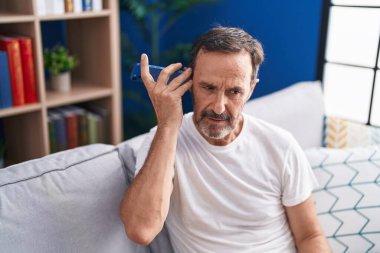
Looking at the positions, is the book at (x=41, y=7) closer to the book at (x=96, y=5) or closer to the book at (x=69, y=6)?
the book at (x=69, y=6)

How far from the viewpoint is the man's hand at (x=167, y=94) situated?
1284 millimetres

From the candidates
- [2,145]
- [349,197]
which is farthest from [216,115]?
[2,145]

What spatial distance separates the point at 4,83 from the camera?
2.17 meters

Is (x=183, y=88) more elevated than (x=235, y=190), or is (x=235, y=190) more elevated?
(x=183, y=88)

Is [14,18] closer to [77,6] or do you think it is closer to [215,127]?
[77,6]

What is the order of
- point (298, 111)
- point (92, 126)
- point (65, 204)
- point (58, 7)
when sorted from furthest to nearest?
point (92, 126) → point (58, 7) → point (298, 111) → point (65, 204)

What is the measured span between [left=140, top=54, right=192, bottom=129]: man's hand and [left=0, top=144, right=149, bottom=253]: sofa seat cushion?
0.24 m

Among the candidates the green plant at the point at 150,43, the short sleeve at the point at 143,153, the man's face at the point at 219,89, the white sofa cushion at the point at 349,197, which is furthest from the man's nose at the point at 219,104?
the green plant at the point at 150,43

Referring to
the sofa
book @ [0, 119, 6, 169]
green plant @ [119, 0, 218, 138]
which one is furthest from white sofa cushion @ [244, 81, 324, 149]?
book @ [0, 119, 6, 169]

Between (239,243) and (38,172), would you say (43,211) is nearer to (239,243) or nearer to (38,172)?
(38,172)

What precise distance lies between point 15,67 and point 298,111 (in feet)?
4.42

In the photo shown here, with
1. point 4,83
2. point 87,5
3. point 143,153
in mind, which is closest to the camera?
point 143,153

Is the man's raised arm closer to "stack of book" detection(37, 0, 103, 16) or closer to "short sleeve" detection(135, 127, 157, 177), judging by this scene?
"short sleeve" detection(135, 127, 157, 177)

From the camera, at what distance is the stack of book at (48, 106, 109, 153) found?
2.51 metres
